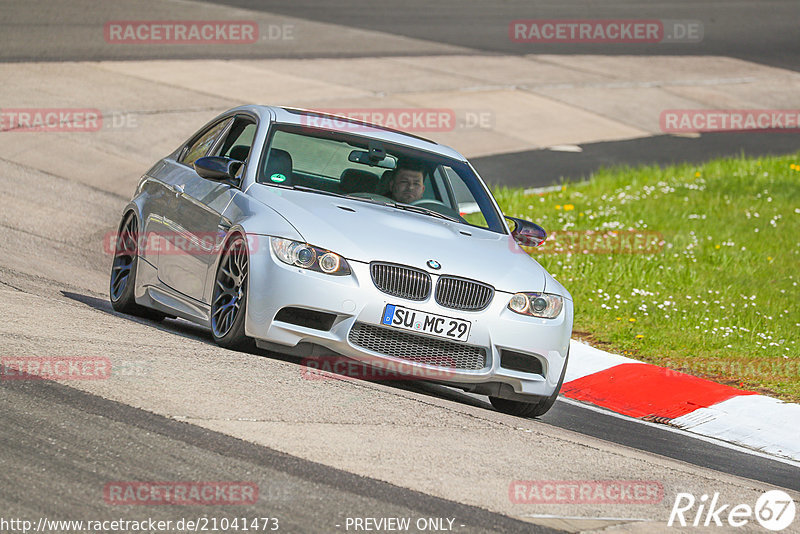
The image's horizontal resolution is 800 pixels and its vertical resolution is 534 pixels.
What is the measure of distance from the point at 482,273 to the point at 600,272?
580cm

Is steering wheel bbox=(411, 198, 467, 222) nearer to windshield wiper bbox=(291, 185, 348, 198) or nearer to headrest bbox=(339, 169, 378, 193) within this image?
headrest bbox=(339, 169, 378, 193)

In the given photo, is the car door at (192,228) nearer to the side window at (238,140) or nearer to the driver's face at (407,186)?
the side window at (238,140)

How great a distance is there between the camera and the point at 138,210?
29.5ft

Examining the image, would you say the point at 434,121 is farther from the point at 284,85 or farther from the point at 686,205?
the point at 686,205

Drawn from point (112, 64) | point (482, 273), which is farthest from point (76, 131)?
point (482, 273)

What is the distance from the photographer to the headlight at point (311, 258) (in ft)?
22.7
